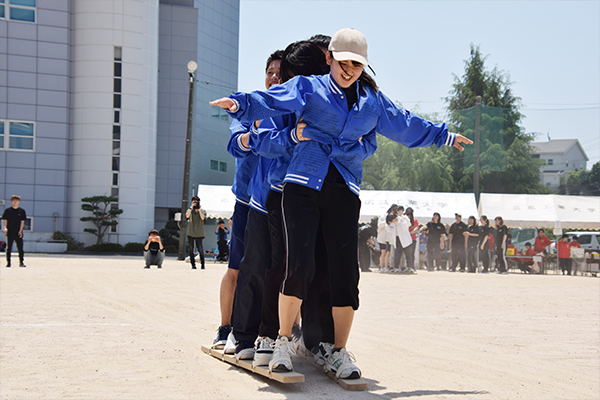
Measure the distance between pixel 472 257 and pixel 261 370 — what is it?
15553mm

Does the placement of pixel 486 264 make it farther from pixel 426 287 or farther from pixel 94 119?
pixel 94 119

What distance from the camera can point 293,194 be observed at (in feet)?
10.7

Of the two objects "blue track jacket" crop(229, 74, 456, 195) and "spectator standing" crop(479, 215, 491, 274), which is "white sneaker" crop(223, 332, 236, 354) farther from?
"spectator standing" crop(479, 215, 491, 274)

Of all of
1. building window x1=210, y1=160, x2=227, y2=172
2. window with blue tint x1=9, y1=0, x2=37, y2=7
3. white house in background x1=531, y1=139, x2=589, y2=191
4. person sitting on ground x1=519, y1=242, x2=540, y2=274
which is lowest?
person sitting on ground x1=519, y1=242, x2=540, y2=274

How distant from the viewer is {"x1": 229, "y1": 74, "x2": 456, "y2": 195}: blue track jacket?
Answer: 3090 mm

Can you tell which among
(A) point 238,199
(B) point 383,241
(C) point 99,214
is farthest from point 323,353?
(C) point 99,214

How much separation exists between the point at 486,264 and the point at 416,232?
2371 mm

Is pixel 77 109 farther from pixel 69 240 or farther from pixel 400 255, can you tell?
pixel 400 255

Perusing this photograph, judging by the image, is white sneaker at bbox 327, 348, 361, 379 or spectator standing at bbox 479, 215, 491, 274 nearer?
white sneaker at bbox 327, 348, 361, 379

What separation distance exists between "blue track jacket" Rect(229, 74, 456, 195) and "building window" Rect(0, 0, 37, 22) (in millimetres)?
29799

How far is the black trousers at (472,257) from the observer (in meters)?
17.8

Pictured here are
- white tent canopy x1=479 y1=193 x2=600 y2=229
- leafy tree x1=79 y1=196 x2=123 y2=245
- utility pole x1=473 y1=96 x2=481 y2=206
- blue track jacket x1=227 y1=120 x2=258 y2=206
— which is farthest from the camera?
leafy tree x1=79 y1=196 x2=123 y2=245

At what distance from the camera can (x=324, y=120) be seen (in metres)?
3.23

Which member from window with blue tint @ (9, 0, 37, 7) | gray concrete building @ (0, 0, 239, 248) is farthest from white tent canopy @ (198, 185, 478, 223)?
window with blue tint @ (9, 0, 37, 7)
